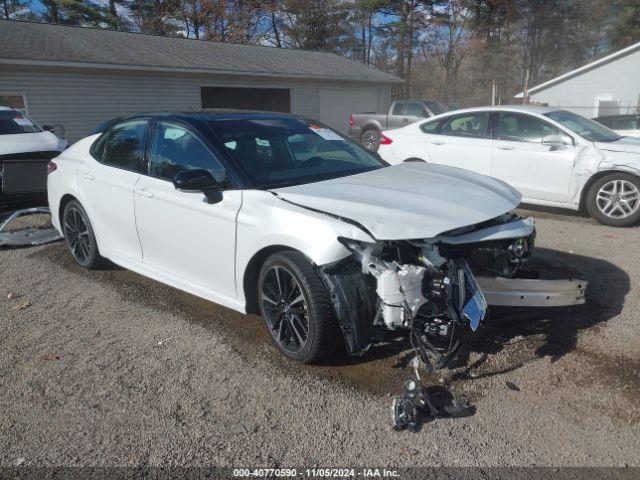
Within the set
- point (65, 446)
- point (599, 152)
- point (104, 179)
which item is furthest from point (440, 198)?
point (599, 152)

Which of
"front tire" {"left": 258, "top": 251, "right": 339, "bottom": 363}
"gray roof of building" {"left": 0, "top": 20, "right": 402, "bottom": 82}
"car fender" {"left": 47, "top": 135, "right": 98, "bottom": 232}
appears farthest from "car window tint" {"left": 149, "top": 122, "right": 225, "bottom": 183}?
"gray roof of building" {"left": 0, "top": 20, "right": 402, "bottom": 82}

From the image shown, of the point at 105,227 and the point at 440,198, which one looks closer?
the point at 440,198

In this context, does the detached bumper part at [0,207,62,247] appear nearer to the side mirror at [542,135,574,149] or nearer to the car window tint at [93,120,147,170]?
the car window tint at [93,120,147,170]

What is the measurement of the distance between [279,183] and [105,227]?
207 cm

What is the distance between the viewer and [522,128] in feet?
25.4

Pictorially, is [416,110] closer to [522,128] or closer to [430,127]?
[430,127]

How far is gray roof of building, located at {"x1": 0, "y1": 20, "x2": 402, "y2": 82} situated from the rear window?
21.2 feet

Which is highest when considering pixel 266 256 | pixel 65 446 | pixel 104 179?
pixel 104 179

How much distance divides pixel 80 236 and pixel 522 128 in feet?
19.3

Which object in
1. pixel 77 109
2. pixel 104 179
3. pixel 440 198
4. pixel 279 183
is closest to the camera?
pixel 440 198

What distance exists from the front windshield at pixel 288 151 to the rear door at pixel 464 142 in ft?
12.1

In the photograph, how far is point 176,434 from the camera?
9.72ft

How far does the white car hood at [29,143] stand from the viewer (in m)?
8.36

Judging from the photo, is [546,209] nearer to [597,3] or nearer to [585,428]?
[585,428]
